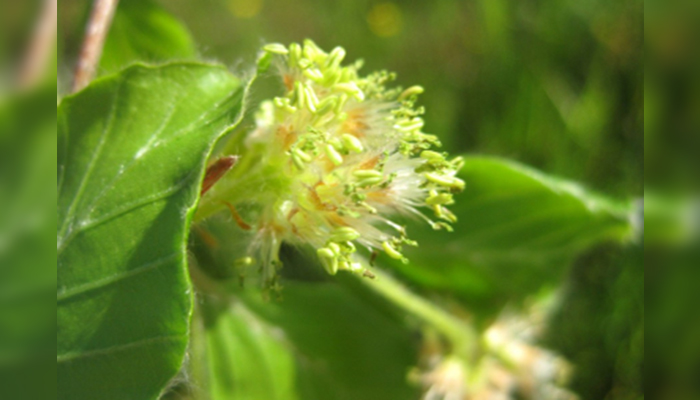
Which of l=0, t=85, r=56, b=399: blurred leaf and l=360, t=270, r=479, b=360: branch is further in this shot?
l=360, t=270, r=479, b=360: branch

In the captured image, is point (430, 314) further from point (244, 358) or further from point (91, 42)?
point (91, 42)

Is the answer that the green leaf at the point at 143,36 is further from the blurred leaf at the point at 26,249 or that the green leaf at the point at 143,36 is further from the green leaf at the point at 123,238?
the blurred leaf at the point at 26,249

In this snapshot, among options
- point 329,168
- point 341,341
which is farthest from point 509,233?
point 329,168

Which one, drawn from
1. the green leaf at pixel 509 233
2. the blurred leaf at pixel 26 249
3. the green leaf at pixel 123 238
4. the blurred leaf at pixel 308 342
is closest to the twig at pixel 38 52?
the blurred leaf at pixel 26 249

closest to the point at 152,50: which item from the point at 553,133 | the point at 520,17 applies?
the point at 553,133

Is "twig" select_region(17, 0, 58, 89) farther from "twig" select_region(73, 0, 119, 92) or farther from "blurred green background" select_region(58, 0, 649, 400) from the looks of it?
"blurred green background" select_region(58, 0, 649, 400)

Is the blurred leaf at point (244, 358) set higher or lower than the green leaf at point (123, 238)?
lower

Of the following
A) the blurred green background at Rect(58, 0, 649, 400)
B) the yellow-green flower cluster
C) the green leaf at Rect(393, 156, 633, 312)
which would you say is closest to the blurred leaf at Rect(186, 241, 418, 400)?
the green leaf at Rect(393, 156, 633, 312)
